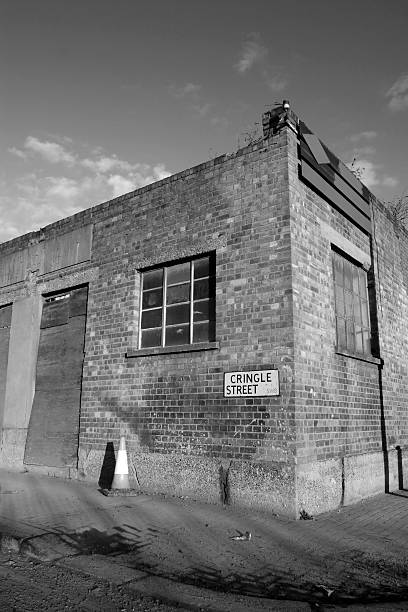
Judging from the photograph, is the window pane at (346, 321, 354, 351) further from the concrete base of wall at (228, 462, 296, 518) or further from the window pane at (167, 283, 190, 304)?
the concrete base of wall at (228, 462, 296, 518)

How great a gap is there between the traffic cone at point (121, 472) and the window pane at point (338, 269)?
15.3 ft

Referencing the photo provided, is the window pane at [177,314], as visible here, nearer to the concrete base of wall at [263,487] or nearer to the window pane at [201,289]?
the window pane at [201,289]

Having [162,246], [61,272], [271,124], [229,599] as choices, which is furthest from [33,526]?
[271,124]

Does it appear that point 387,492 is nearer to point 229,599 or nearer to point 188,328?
point 188,328

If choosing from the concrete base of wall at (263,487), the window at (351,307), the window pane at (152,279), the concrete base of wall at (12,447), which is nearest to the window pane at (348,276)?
the window at (351,307)

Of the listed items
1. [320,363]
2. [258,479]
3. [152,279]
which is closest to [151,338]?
[152,279]

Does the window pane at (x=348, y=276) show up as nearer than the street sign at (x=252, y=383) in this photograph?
No

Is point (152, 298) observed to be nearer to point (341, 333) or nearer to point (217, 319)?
point (217, 319)

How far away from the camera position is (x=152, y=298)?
8.95m

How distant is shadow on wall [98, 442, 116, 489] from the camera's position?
8445 mm

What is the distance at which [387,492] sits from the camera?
8.82 m

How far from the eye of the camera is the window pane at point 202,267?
8297 millimetres

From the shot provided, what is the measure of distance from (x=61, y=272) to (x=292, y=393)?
613 centimetres

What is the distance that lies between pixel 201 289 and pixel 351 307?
2.89 m
